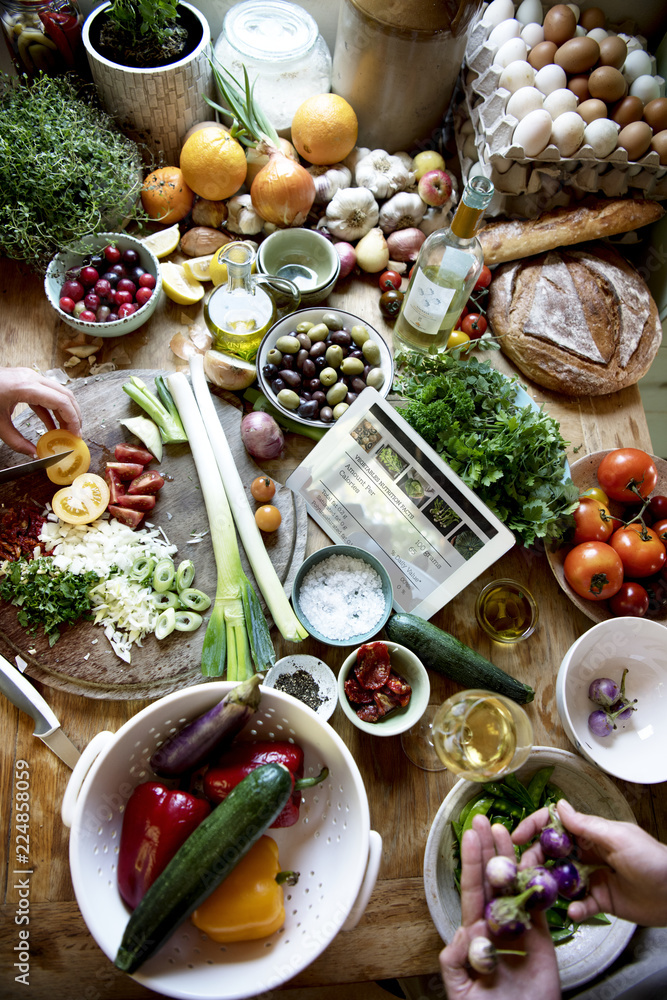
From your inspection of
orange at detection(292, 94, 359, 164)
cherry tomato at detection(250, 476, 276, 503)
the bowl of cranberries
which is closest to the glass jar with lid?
orange at detection(292, 94, 359, 164)

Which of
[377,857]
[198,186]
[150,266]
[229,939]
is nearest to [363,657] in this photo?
[377,857]

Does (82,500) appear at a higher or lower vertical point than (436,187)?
lower

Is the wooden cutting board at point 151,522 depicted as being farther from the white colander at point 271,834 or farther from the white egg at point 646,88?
the white egg at point 646,88

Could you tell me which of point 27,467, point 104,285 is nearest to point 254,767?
point 27,467

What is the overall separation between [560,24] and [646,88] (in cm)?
25

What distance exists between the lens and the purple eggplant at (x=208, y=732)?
33.4 inches

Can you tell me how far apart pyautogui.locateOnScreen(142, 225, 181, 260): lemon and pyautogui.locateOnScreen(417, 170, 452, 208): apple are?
0.63m

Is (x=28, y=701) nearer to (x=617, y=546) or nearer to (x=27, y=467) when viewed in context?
(x=27, y=467)

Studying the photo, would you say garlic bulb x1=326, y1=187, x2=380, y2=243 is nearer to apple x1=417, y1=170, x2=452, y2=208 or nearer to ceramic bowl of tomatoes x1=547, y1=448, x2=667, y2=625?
apple x1=417, y1=170, x2=452, y2=208

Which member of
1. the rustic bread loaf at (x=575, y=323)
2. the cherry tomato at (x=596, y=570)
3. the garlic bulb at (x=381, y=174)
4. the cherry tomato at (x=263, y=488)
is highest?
the garlic bulb at (x=381, y=174)

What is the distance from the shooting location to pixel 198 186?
1469 millimetres

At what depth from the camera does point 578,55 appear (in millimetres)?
1393

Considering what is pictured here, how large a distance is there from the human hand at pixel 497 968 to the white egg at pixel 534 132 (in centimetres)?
140

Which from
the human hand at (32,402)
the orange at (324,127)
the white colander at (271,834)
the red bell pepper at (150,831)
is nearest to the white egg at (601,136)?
the orange at (324,127)
